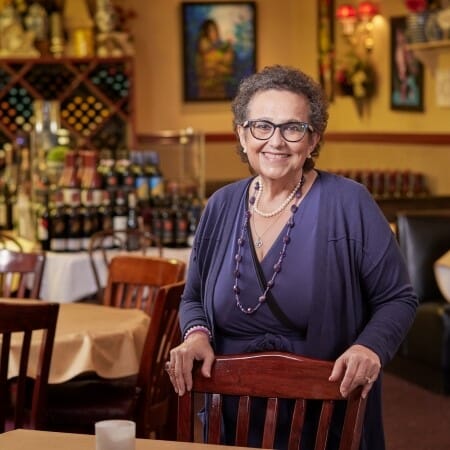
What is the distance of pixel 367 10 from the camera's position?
37.0 feet

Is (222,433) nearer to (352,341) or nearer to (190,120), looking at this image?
(352,341)

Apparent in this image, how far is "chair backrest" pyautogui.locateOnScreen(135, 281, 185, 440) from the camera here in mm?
4109

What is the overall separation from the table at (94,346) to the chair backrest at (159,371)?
0.36 feet

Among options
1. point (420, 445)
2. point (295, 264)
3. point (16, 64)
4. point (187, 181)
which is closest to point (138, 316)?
point (420, 445)

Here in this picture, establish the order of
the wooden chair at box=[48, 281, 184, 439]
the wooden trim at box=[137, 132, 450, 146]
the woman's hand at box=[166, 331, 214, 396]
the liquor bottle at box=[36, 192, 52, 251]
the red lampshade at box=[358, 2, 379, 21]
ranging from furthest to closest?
the red lampshade at box=[358, 2, 379, 21] → the wooden trim at box=[137, 132, 450, 146] → the liquor bottle at box=[36, 192, 52, 251] → the wooden chair at box=[48, 281, 184, 439] → the woman's hand at box=[166, 331, 214, 396]

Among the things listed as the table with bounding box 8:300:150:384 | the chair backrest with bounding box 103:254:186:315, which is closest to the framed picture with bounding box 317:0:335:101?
the chair backrest with bounding box 103:254:186:315

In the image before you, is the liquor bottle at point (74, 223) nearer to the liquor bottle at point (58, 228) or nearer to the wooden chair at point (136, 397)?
the liquor bottle at point (58, 228)

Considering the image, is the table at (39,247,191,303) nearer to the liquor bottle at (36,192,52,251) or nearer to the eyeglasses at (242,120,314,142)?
the liquor bottle at (36,192,52,251)

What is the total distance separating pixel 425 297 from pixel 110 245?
184cm

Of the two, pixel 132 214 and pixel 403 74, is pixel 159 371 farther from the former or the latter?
pixel 403 74

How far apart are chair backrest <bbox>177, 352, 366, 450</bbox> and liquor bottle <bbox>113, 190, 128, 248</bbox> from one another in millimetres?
4232

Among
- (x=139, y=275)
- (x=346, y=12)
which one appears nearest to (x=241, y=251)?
(x=139, y=275)

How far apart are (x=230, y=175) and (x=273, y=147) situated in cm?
1049

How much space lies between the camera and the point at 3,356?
353cm
